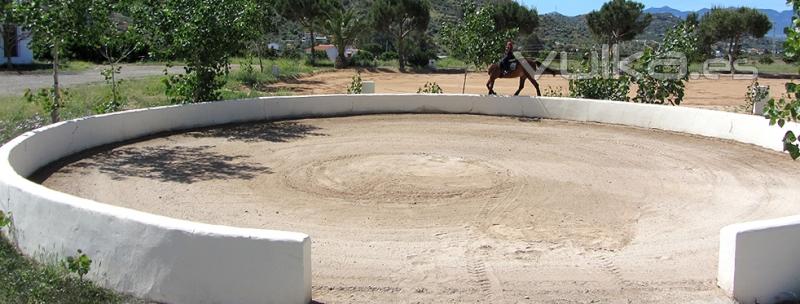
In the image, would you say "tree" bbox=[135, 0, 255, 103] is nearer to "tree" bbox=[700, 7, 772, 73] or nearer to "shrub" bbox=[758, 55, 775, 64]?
"tree" bbox=[700, 7, 772, 73]

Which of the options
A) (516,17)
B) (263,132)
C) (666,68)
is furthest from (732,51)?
(263,132)

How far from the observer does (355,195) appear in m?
10.8

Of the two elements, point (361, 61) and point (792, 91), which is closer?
point (792, 91)

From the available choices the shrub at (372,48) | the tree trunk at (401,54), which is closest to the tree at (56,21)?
the tree trunk at (401,54)

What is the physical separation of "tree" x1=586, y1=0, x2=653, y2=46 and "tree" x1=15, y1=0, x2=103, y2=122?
49.8 m

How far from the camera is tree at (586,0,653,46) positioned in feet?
191

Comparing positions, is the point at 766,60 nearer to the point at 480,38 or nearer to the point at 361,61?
the point at 361,61

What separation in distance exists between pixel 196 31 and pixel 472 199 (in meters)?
9.43

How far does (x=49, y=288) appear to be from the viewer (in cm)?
618

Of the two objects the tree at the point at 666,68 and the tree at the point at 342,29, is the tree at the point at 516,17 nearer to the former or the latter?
the tree at the point at 342,29

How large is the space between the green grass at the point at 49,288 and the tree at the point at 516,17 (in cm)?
5569

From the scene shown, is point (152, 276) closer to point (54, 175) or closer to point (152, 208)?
point (152, 208)

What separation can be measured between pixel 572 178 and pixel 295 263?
23.3 ft

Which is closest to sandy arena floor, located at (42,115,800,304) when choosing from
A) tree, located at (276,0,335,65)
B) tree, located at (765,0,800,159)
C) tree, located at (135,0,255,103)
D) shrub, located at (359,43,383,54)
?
tree, located at (765,0,800,159)
